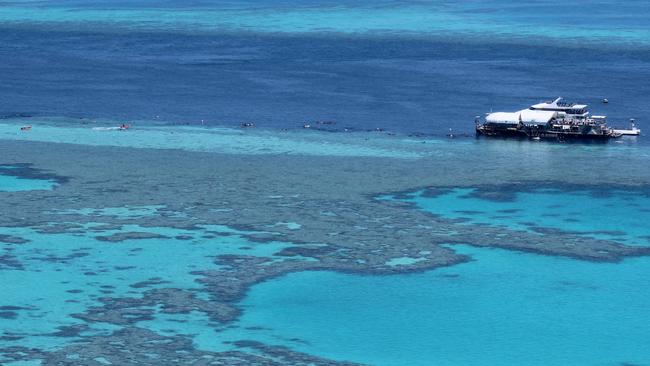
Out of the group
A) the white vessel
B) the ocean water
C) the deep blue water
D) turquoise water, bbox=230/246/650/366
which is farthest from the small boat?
turquoise water, bbox=230/246/650/366

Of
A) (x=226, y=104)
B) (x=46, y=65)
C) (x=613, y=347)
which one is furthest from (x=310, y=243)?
(x=46, y=65)

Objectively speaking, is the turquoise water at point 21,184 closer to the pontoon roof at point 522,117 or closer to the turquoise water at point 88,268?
the turquoise water at point 88,268

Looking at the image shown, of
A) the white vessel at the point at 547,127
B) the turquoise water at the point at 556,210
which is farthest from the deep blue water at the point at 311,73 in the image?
the turquoise water at the point at 556,210

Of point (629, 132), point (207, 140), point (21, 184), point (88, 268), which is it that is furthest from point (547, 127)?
point (88, 268)

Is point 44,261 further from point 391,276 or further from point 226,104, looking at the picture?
point 226,104

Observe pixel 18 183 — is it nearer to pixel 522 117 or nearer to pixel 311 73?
pixel 522 117
